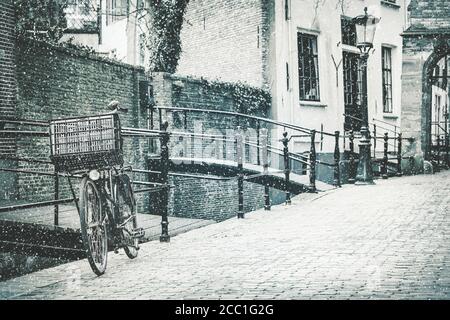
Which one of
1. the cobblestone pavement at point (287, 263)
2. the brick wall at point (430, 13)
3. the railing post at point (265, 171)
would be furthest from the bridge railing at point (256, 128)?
the brick wall at point (430, 13)

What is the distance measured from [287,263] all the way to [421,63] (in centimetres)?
1234

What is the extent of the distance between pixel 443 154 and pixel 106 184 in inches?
556

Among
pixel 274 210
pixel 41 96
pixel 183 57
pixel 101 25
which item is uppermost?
pixel 101 25

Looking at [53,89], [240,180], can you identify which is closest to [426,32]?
[240,180]

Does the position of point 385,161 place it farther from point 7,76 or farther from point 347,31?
point 7,76

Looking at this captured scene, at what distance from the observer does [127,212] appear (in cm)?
613

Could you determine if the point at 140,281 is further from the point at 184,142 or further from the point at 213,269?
the point at 184,142

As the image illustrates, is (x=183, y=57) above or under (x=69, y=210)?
above

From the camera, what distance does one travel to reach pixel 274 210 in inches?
390

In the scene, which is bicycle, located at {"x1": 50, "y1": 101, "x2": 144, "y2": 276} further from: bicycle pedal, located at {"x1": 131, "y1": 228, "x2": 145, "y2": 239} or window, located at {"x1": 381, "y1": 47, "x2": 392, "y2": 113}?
window, located at {"x1": 381, "y1": 47, "x2": 392, "y2": 113}

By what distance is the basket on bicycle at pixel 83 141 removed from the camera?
16.8 ft
